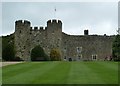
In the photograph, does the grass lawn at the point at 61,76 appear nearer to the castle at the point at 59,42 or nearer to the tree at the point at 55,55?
the tree at the point at 55,55

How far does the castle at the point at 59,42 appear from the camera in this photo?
2611 inches

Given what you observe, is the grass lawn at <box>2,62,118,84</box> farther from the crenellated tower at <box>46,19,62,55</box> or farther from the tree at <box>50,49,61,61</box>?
the crenellated tower at <box>46,19,62,55</box>

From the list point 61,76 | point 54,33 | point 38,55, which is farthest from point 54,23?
point 61,76

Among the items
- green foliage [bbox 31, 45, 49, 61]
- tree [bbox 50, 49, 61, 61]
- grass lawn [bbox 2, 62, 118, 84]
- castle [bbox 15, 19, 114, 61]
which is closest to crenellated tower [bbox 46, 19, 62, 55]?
castle [bbox 15, 19, 114, 61]

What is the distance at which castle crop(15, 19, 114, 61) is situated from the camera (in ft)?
218

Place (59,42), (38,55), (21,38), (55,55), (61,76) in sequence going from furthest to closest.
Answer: (59,42)
(21,38)
(55,55)
(38,55)
(61,76)

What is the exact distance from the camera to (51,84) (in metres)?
13.0

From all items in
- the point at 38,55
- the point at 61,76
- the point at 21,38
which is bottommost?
the point at 61,76

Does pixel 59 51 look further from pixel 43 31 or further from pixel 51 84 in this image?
pixel 51 84

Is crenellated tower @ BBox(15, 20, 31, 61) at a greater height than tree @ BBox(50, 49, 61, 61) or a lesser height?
greater

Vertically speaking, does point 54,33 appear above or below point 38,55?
above

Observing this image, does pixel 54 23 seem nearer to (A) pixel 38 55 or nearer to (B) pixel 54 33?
(B) pixel 54 33

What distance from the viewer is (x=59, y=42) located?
67250 millimetres

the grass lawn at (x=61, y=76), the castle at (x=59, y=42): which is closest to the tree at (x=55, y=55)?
the castle at (x=59, y=42)
